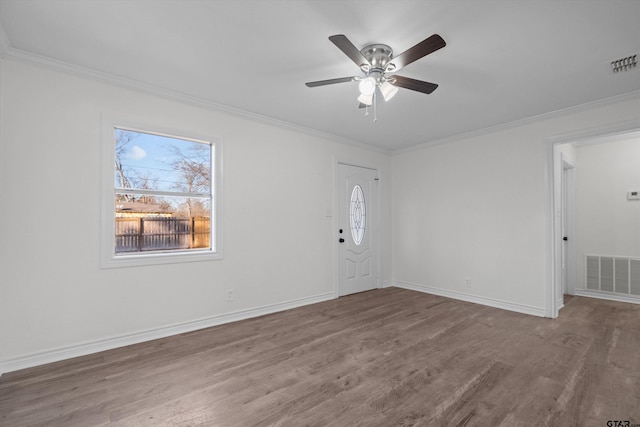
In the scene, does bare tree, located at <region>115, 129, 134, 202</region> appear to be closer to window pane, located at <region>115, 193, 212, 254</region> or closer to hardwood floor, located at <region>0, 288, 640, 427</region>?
window pane, located at <region>115, 193, 212, 254</region>

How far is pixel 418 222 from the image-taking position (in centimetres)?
543

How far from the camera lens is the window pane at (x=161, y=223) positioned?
3.11m

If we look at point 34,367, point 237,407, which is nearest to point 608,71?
point 237,407

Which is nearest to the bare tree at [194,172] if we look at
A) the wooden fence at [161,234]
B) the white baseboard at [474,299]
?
the wooden fence at [161,234]

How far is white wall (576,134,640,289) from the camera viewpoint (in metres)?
4.68

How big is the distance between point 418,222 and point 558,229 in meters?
1.98

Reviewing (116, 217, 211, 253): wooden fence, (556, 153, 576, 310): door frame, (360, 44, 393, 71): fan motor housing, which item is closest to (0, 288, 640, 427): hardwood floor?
(116, 217, 211, 253): wooden fence

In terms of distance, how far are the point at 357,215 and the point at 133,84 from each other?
3645 millimetres

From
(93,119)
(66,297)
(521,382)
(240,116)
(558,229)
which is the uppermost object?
(240,116)

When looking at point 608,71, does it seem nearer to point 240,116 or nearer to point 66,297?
point 240,116

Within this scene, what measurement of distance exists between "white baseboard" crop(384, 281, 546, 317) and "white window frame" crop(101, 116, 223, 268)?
3.42 metres

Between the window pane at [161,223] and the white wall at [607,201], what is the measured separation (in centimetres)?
596

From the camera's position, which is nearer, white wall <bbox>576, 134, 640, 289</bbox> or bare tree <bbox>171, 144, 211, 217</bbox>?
bare tree <bbox>171, 144, 211, 217</bbox>

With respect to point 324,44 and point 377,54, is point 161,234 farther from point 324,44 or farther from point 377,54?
point 377,54
